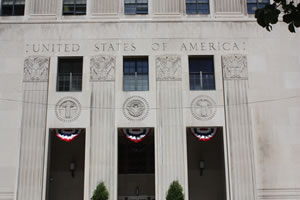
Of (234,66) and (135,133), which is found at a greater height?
(234,66)

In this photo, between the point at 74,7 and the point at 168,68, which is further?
the point at 74,7

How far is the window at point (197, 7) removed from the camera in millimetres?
22203

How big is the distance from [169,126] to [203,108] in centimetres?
216

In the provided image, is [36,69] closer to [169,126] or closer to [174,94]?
[174,94]

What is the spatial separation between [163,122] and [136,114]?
1.55 metres

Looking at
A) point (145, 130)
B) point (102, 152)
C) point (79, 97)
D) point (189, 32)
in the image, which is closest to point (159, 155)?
point (145, 130)

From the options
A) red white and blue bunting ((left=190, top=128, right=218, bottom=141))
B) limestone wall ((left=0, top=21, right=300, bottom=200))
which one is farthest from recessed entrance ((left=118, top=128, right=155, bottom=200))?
red white and blue bunting ((left=190, top=128, right=218, bottom=141))

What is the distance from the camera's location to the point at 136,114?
20.3 meters

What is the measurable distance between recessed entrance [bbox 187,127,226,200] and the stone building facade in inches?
2.4

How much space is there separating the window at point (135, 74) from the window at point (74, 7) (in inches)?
160

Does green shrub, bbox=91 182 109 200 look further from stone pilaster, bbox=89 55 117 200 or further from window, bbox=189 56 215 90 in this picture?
window, bbox=189 56 215 90

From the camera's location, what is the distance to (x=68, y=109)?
2039 centimetres

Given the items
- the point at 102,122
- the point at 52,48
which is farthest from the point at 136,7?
the point at 102,122

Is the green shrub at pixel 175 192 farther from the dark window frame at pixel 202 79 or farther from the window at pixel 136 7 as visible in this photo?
the window at pixel 136 7
